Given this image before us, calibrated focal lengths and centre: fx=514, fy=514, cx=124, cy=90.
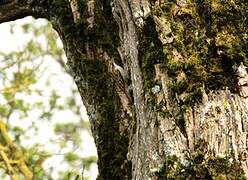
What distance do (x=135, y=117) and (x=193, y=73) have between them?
0.38m

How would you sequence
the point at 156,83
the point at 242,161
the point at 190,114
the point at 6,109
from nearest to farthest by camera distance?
1. the point at 242,161
2. the point at 190,114
3. the point at 156,83
4. the point at 6,109

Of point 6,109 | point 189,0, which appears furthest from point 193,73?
point 6,109

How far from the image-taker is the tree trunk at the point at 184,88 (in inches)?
65.9

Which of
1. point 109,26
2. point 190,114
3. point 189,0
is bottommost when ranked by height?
point 190,114

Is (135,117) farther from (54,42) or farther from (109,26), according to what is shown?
(54,42)

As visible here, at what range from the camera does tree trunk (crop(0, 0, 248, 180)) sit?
1675 mm

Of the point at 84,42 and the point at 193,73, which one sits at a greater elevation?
the point at 84,42

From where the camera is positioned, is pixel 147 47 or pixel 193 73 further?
pixel 147 47

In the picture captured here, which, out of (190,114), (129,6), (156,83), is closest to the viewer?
(190,114)

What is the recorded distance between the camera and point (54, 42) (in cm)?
733

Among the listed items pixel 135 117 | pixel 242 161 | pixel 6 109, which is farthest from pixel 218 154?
pixel 6 109

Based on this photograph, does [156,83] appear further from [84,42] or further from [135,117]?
[84,42]

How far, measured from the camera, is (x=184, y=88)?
6.08 ft

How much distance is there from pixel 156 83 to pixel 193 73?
0.15 m
